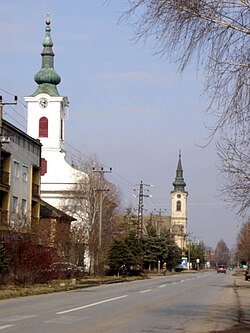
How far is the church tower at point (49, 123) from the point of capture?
9162 centimetres

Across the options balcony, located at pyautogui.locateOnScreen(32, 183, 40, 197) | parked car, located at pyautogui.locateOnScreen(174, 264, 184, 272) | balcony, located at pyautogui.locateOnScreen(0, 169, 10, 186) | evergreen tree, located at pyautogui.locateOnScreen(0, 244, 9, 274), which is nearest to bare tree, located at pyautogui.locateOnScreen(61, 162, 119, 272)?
balcony, located at pyautogui.locateOnScreen(32, 183, 40, 197)

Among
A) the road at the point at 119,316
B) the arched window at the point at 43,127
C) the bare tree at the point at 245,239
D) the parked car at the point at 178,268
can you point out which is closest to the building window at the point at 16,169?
the bare tree at the point at 245,239

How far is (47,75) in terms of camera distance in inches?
3767

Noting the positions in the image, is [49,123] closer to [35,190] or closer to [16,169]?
[35,190]

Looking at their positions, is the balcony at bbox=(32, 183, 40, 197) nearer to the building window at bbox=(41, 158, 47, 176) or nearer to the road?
the building window at bbox=(41, 158, 47, 176)

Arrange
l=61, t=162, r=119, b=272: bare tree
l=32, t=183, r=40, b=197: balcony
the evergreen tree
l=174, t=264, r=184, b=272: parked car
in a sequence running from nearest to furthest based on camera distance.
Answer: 1. the evergreen tree
2. l=32, t=183, r=40, b=197: balcony
3. l=61, t=162, r=119, b=272: bare tree
4. l=174, t=264, r=184, b=272: parked car

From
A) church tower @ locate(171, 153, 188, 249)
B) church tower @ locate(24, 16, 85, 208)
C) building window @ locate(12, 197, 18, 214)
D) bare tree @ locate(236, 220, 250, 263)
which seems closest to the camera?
bare tree @ locate(236, 220, 250, 263)

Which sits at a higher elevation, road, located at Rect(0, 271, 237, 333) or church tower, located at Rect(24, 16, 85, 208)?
church tower, located at Rect(24, 16, 85, 208)

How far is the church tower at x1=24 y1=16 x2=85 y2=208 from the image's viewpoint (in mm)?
91625

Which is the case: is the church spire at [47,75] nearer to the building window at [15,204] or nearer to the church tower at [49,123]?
the church tower at [49,123]

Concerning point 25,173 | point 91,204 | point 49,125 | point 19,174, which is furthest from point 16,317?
point 49,125

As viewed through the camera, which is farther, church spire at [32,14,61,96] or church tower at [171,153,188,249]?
church tower at [171,153,188,249]

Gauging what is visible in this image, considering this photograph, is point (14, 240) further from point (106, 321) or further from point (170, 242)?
point (170, 242)

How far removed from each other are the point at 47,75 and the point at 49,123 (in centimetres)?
695
